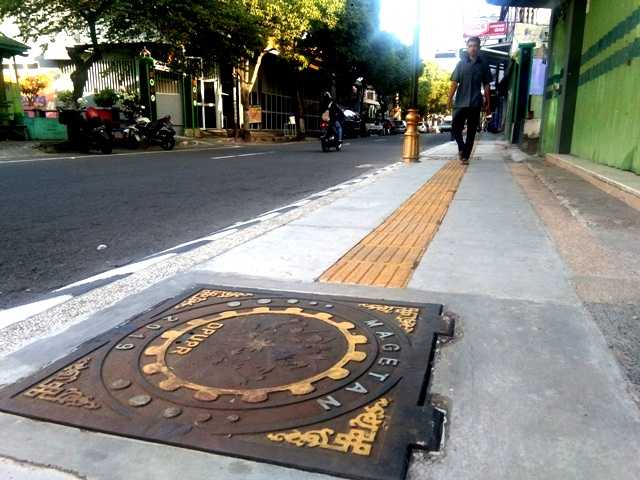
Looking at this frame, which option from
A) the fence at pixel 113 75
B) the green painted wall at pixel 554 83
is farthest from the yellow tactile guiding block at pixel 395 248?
the fence at pixel 113 75

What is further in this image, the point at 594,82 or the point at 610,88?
the point at 594,82

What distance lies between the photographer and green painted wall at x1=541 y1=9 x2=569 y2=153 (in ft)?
33.4

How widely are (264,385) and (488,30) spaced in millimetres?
41176

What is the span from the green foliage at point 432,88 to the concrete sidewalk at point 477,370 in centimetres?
7521

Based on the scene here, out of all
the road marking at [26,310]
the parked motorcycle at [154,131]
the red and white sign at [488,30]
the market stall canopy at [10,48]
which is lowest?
the road marking at [26,310]

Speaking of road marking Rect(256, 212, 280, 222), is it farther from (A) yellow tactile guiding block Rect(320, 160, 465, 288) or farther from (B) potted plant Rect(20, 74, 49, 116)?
(B) potted plant Rect(20, 74, 49, 116)

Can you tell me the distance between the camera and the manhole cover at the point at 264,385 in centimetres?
146

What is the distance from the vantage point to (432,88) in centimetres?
8131

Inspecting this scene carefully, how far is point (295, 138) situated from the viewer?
30.5 meters

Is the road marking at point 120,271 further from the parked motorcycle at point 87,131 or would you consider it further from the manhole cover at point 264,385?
the parked motorcycle at point 87,131

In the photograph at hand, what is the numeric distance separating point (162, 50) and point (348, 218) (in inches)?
816

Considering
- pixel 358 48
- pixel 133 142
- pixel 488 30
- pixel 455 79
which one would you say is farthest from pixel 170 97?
pixel 488 30

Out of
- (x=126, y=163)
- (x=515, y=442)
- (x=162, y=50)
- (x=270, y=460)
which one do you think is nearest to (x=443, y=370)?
(x=515, y=442)

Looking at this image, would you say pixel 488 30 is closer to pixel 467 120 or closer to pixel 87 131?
pixel 87 131
